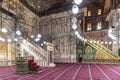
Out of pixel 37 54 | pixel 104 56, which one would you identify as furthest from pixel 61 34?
pixel 37 54

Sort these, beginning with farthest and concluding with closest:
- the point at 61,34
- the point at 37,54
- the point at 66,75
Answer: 1. the point at 61,34
2. the point at 37,54
3. the point at 66,75

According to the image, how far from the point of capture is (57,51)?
2366 cm

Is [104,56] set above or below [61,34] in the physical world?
below

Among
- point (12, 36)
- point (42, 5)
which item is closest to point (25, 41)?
point (12, 36)

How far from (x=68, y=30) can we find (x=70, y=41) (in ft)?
4.10

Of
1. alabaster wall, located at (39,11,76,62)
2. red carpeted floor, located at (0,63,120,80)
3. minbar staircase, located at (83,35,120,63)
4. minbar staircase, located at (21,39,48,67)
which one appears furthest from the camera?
alabaster wall, located at (39,11,76,62)

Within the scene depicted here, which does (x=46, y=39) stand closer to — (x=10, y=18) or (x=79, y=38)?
(x=79, y=38)

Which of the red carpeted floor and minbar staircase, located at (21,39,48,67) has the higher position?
minbar staircase, located at (21,39,48,67)

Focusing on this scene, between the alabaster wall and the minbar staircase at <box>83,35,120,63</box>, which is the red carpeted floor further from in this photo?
the alabaster wall

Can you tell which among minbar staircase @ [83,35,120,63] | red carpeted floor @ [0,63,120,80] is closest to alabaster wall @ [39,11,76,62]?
minbar staircase @ [83,35,120,63]

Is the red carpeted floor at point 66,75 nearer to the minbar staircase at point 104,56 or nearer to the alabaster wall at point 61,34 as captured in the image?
the minbar staircase at point 104,56

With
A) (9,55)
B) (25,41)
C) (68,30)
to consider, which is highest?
(68,30)

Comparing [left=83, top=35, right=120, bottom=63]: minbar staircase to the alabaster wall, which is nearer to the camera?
[left=83, top=35, right=120, bottom=63]: minbar staircase

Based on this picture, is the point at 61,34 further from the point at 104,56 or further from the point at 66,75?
the point at 66,75
